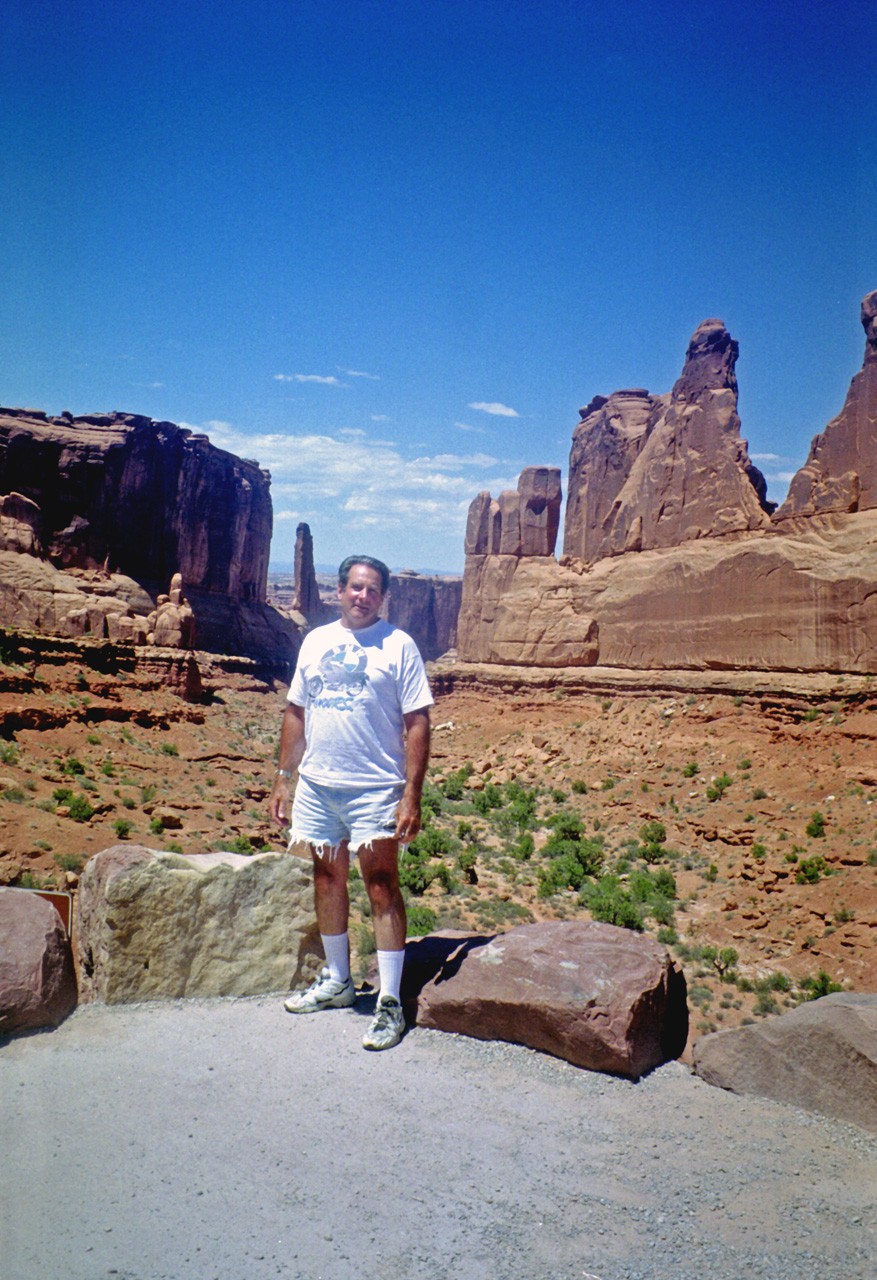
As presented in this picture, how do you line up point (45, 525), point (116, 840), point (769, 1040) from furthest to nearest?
point (45, 525) < point (116, 840) < point (769, 1040)

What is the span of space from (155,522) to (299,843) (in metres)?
63.6

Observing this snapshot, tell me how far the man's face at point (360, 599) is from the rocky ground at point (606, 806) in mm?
4170

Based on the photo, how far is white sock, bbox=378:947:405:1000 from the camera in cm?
462

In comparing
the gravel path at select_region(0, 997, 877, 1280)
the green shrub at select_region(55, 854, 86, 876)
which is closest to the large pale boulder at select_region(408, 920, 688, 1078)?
the gravel path at select_region(0, 997, 877, 1280)

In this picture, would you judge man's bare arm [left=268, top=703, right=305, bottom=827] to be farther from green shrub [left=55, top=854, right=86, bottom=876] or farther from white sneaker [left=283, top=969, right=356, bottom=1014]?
green shrub [left=55, top=854, right=86, bottom=876]

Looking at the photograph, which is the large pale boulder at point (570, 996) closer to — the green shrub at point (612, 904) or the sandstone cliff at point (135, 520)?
the green shrub at point (612, 904)

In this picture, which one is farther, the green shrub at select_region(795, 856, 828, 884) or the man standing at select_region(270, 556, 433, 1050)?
the green shrub at select_region(795, 856, 828, 884)

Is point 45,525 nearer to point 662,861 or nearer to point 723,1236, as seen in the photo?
point 662,861

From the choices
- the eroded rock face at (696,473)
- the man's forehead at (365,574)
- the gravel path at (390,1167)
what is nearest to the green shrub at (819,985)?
the gravel path at (390,1167)

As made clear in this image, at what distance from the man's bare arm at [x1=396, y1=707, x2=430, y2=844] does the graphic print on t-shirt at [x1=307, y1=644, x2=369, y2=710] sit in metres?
0.35

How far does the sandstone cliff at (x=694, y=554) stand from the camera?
66.0ft

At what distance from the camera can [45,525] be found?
57000 millimetres

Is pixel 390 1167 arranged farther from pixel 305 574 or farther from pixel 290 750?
pixel 305 574

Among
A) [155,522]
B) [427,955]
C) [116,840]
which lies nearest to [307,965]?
[427,955]
